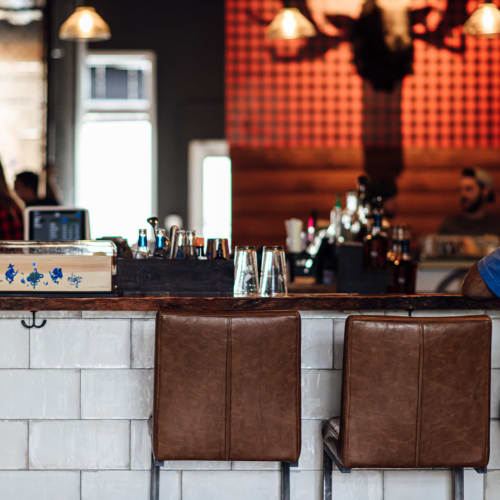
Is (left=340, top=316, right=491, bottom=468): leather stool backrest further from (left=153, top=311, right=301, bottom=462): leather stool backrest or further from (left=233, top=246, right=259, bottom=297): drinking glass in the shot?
(left=233, top=246, right=259, bottom=297): drinking glass

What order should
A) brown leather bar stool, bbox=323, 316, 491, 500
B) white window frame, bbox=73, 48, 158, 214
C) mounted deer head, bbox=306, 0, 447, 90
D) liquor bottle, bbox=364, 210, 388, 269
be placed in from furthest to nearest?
1. white window frame, bbox=73, 48, 158, 214
2. mounted deer head, bbox=306, 0, 447, 90
3. liquor bottle, bbox=364, 210, 388, 269
4. brown leather bar stool, bbox=323, 316, 491, 500

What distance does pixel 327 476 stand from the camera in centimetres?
229

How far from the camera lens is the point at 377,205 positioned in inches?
110

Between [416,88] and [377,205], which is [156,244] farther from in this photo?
[416,88]

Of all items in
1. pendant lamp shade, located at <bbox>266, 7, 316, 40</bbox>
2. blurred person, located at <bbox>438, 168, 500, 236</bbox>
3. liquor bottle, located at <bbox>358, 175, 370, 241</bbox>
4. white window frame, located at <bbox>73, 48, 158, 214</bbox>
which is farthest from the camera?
white window frame, located at <bbox>73, 48, 158, 214</bbox>

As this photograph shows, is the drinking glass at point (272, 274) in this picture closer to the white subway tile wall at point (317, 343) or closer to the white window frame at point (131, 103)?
the white subway tile wall at point (317, 343)

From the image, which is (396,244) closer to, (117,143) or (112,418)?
(112,418)

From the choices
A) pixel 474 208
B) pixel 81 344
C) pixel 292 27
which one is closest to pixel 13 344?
pixel 81 344

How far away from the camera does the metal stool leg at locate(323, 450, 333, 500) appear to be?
2270 millimetres

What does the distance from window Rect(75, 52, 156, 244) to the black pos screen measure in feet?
11.0

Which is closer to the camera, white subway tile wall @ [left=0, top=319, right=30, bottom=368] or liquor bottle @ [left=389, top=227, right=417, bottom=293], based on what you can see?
white subway tile wall @ [left=0, top=319, right=30, bottom=368]

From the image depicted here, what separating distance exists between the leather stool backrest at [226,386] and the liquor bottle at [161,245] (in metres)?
0.49

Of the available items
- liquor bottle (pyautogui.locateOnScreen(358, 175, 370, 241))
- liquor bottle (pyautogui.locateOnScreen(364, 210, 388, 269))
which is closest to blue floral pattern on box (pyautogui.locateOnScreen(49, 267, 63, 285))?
liquor bottle (pyautogui.locateOnScreen(364, 210, 388, 269))

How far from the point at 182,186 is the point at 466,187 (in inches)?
105
